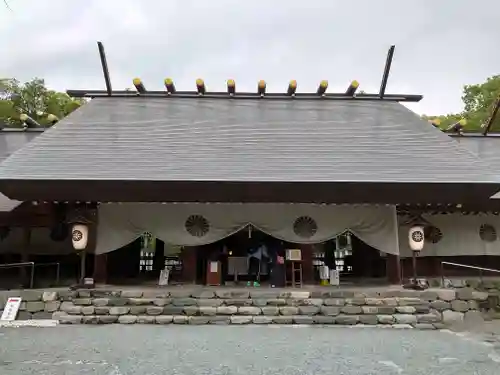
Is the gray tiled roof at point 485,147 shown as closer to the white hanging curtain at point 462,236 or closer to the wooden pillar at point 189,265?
the white hanging curtain at point 462,236

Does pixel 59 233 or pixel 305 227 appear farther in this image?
pixel 59 233

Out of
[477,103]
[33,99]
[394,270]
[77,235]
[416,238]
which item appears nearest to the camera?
[77,235]

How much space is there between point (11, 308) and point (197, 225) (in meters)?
3.35

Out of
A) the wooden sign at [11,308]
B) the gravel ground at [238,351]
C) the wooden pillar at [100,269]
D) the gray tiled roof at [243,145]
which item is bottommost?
the gravel ground at [238,351]

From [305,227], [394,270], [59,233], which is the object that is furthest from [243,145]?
[59,233]

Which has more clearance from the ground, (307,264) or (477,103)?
(477,103)

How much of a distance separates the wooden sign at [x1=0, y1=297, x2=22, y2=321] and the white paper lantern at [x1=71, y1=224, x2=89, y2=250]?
1.24 m

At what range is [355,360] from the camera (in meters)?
4.36

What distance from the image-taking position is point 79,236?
7.24 meters

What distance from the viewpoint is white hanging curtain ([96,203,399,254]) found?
25.1 feet

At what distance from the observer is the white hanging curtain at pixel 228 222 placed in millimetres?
7656

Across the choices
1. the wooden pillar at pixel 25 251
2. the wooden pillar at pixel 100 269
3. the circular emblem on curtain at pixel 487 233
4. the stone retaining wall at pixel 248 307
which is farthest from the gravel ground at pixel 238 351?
the circular emblem on curtain at pixel 487 233

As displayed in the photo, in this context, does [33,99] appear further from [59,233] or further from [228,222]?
[228,222]

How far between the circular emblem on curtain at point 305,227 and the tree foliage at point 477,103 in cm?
1533
